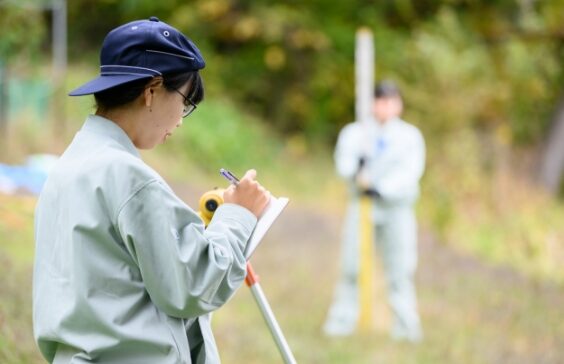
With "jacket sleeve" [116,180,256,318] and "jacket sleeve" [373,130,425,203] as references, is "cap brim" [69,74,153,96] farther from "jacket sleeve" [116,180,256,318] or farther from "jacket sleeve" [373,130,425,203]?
"jacket sleeve" [373,130,425,203]

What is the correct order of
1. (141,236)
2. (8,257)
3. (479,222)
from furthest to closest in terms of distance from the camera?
1. (479,222)
2. (8,257)
3. (141,236)

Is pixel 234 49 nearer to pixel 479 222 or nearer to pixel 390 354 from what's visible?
pixel 479 222

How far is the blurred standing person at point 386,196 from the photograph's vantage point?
8.16 m

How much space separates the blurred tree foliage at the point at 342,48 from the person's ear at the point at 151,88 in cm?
1669

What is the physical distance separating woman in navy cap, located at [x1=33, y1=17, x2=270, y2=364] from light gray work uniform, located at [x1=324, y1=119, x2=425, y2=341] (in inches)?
214

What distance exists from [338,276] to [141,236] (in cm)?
803

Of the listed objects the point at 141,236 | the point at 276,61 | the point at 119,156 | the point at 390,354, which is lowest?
the point at 390,354

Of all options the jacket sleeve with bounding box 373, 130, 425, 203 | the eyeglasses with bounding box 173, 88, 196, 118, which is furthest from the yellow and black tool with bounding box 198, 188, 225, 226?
the jacket sleeve with bounding box 373, 130, 425, 203

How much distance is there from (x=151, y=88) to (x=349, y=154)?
556 centimetres

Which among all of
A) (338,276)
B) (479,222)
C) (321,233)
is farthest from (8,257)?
(479,222)

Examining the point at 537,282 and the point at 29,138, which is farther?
the point at 29,138

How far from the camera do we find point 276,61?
22.8 meters

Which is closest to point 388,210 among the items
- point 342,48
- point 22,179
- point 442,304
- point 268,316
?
point 442,304

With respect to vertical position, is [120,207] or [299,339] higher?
[120,207]
